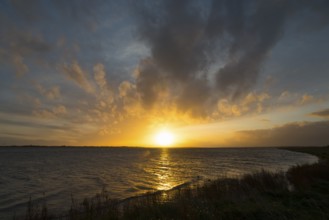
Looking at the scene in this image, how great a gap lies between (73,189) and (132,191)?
6774 mm

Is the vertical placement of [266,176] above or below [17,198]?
above

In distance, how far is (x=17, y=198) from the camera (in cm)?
1797

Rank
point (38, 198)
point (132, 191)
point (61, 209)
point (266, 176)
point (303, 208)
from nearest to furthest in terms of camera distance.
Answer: point (303, 208) < point (61, 209) < point (38, 198) < point (266, 176) < point (132, 191)

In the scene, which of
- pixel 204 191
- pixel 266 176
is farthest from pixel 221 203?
pixel 266 176

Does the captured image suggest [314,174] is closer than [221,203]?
No

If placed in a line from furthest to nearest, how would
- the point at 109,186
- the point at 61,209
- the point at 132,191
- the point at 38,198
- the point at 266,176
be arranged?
the point at 109,186 < the point at 132,191 < the point at 266,176 < the point at 38,198 < the point at 61,209

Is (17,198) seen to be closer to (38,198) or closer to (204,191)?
(38,198)

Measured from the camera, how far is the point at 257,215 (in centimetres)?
945

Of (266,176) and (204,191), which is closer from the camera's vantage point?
(204,191)

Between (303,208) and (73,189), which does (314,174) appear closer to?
(303,208)

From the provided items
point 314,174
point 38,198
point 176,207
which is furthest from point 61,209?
point 314,174

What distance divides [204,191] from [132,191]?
848cm

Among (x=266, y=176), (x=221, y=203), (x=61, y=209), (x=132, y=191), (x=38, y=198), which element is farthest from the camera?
(x=132, y=191)

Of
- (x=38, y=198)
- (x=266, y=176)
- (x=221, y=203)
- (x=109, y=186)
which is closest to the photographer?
(x=221, y=203)
